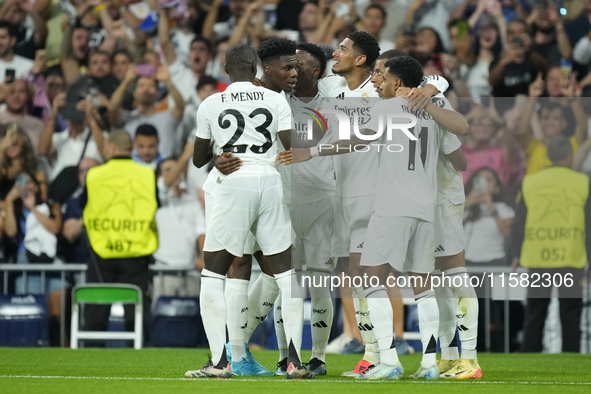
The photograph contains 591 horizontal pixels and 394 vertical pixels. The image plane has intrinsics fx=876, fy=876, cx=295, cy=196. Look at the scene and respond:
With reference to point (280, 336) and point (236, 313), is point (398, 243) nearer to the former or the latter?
point (236, 313)

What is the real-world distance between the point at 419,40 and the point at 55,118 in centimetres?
493

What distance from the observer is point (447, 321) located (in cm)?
671

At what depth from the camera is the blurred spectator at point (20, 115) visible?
11.5m

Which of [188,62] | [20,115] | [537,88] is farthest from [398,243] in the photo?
[20,115]

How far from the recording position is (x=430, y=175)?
20.8 ft

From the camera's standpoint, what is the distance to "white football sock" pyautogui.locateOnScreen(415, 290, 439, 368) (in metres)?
6.25

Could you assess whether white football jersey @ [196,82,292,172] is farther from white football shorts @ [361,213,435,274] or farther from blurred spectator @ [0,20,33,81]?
blurred spectator @ [0,20,33,81]

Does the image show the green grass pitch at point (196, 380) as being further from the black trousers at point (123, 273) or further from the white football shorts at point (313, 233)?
the white football shorts at point (313, 233)

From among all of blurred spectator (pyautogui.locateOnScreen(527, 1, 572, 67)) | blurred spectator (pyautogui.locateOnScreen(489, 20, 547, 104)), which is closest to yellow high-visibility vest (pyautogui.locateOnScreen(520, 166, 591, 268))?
blurred spectator (pyautogui.locateOnScreen(489, 20, 547, 104))

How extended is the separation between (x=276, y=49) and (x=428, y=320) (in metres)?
2.25

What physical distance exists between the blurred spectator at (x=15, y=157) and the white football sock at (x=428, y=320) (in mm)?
6185

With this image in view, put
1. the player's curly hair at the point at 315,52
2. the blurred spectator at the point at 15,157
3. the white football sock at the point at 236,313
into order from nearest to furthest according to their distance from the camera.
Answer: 1. the white football sock at the point at 236,313
2. the player's curly hair at the point at 315,52
3. the blurred spectator at the point at 15,157

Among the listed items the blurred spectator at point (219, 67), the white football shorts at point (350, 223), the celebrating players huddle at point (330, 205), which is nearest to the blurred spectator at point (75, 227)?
the blurred spectator at point (219, 67)

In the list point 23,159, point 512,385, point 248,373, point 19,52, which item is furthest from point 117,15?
point 512,385
